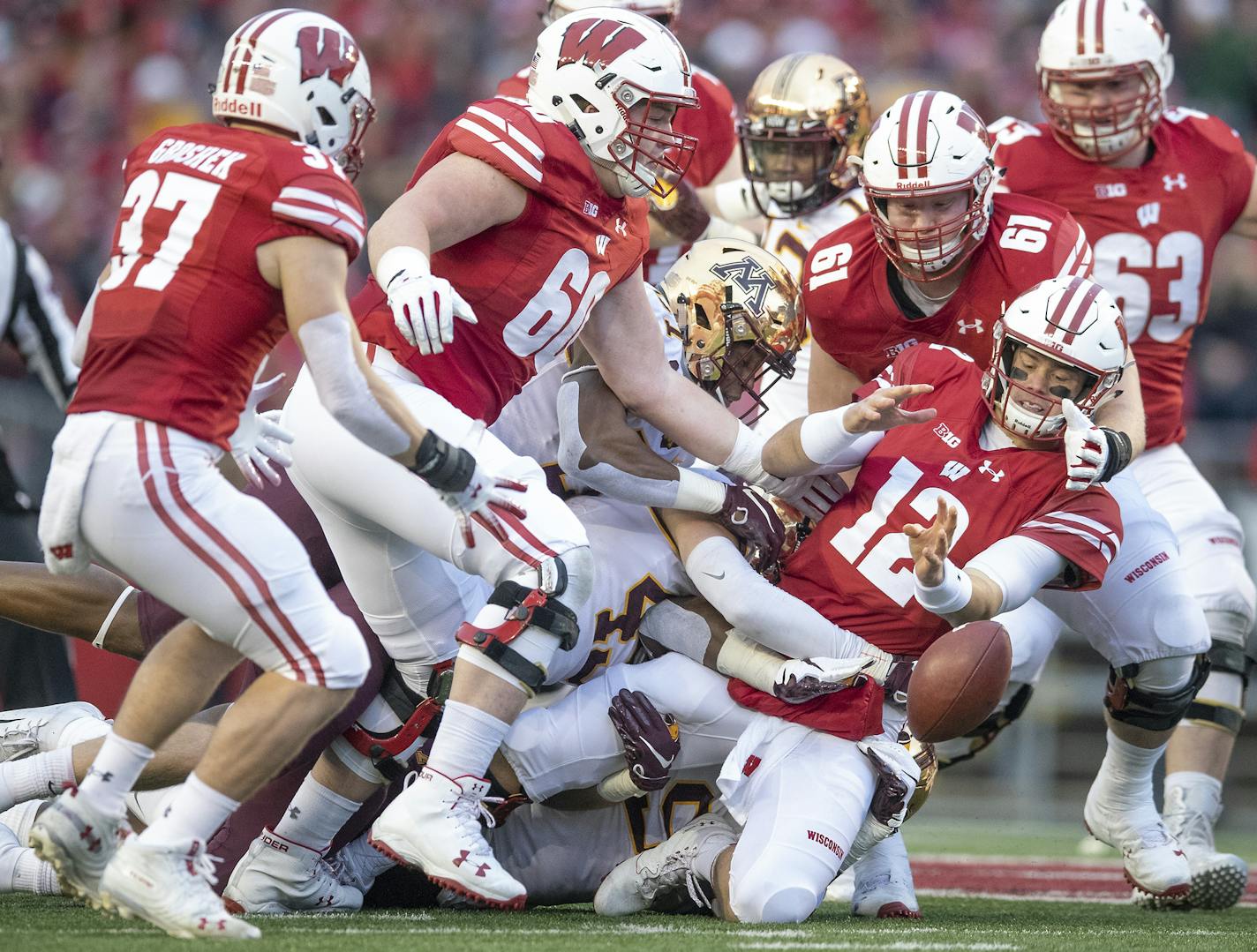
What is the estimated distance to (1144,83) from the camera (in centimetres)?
552

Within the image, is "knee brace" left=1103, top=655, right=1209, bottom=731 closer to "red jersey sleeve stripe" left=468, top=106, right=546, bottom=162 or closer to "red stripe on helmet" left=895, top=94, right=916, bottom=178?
"red stripe on helmet" left=895, top=94, right=916, bottom=178

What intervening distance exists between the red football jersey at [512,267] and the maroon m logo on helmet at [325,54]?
429 mm

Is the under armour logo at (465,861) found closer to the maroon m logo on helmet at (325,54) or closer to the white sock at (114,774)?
the white sock at (114,774)

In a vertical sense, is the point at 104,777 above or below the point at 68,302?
above

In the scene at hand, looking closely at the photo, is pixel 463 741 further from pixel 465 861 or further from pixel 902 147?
pixel 902 147

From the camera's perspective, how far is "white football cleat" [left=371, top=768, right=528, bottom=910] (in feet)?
12.4

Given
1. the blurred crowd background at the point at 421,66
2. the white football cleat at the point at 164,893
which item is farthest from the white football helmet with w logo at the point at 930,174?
the blurred crowd background at the point at 421,66

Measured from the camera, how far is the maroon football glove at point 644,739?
13.9 feet

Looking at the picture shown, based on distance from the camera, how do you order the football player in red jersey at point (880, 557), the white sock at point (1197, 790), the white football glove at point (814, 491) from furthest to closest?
1. the white sock at point (1197, 790)
2. the white football glove at point (814, 491)
3. the football player in red jersey at point (880, 557)

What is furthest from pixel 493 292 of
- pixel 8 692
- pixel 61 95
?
pixel 61 95

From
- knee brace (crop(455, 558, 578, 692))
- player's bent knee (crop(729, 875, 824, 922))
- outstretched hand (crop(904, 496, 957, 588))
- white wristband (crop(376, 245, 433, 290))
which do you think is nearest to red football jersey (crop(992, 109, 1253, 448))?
outstretched hand (crop(904, 496, 957, 588))

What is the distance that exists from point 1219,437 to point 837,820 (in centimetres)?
515

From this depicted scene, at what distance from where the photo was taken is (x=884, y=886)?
4.57 m

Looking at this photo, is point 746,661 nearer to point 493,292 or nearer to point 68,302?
point 493,292
